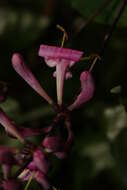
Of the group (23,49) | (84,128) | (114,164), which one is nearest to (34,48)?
(23,49)

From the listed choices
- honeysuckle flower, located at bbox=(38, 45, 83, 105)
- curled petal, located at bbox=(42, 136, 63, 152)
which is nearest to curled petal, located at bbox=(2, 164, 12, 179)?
curled petal, located at bbox=(42, 136, 63, 152)

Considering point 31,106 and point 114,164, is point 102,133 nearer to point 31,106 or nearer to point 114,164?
point 114,164

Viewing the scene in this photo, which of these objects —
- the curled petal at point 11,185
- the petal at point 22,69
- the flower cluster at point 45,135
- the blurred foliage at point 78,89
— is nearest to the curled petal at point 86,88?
the flower cluster at point 45,135

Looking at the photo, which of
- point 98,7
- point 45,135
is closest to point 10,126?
point 45,135

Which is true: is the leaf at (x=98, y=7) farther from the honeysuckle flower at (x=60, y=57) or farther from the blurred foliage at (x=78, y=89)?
the honeysuckle flower at (x=60, y=57)

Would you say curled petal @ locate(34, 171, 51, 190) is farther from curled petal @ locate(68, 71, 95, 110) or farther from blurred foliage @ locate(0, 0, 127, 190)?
blurred foliage @ locate(0, 0, 127, 190)

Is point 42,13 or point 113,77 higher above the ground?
point 42,13

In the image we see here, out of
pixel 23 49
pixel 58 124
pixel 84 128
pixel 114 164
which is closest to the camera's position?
pixel 58 124
